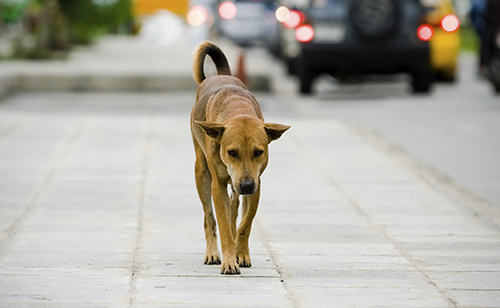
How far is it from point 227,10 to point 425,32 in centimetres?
1905

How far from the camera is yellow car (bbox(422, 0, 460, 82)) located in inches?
783

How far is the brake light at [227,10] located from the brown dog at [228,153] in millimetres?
29428

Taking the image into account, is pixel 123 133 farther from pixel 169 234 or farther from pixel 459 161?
pixel 169 234

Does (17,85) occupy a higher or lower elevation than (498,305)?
lower

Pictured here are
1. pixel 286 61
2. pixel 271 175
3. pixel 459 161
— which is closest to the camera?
pixel 271 175

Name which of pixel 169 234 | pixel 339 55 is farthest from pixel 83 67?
pixel 169 234

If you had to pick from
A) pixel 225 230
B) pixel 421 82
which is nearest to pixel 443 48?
pixel 421 82

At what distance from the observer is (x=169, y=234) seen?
741 cm

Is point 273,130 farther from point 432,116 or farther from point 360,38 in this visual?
point 360,38

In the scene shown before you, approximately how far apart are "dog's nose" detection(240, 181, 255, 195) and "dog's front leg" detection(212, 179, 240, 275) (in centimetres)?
46

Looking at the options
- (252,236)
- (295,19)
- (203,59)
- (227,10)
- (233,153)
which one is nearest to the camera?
(233,153)

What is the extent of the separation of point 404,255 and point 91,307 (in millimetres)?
2289

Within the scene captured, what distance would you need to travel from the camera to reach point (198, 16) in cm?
3944

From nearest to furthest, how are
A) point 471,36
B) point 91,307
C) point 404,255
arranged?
1. point 91,307
2. point 404,255
3. point 471,36
